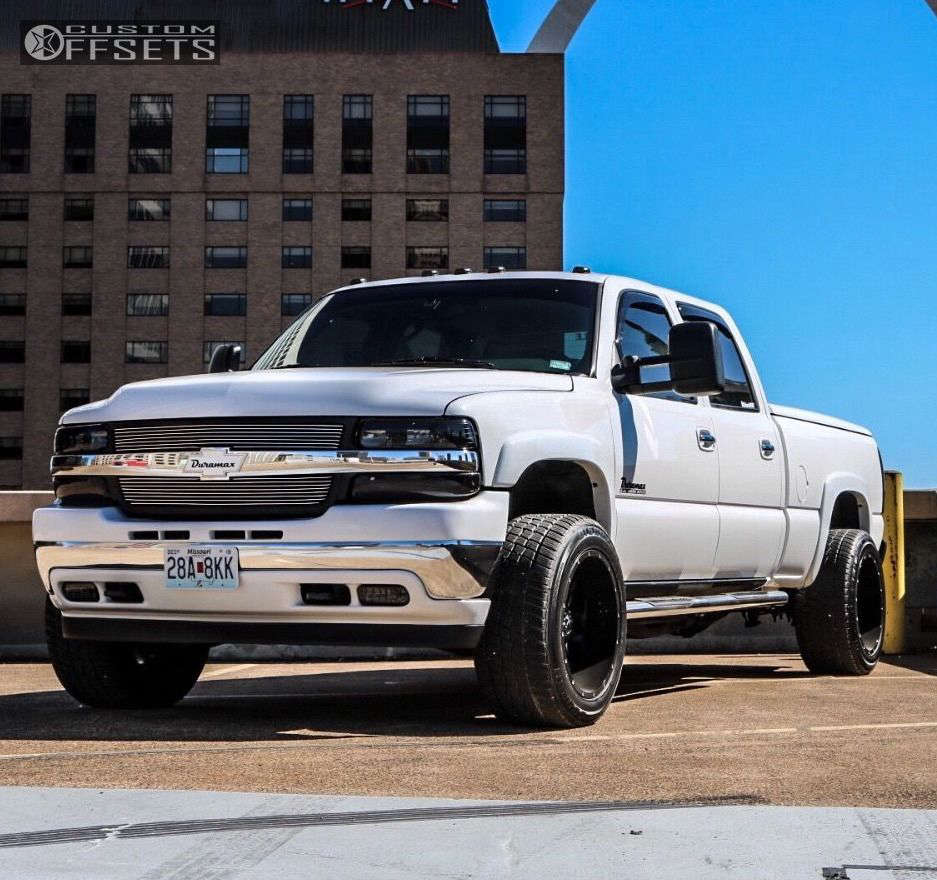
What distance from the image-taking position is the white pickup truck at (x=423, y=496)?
18.7ft

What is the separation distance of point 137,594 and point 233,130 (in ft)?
243

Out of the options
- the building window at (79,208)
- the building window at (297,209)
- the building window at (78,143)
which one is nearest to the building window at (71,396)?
the building window at (79,208)

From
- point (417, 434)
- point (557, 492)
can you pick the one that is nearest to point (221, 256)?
point (557, 492)

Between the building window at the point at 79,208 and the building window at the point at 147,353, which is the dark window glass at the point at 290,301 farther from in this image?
the building window at the point at 79,208

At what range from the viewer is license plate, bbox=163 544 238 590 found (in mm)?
5812

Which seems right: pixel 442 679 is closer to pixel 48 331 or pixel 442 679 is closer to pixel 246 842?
pixel 246 842

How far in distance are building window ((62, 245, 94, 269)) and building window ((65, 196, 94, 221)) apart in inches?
59.8

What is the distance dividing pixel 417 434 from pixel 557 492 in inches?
45.8

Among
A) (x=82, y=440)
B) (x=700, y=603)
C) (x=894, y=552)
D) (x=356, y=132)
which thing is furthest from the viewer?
(x=356, y=132)

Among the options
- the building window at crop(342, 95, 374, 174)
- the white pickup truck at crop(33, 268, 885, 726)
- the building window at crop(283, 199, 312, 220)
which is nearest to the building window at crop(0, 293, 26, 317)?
the building window at crop(283, 199, 312, 220)

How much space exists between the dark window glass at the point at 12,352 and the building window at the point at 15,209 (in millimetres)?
6305

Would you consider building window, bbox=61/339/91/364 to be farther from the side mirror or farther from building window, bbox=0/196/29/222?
the side mirror

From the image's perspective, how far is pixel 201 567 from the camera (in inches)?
231

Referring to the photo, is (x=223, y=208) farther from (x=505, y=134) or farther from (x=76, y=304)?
(x=505, y=134)
